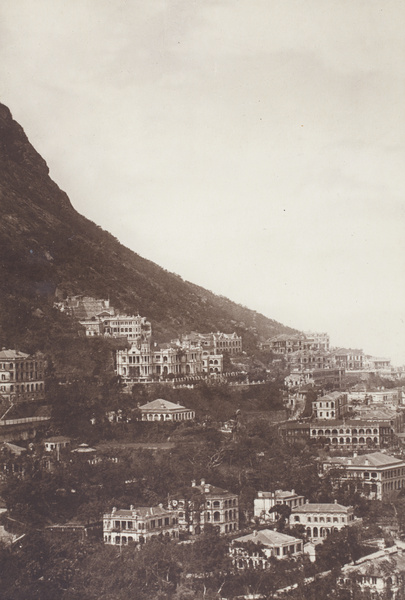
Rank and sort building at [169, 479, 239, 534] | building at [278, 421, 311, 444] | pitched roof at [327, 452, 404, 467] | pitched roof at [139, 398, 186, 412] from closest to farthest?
1. building at [169, 479, 239, 534]
2. pitched roof at [327, 452, 404, 467]
3. pitched roof at [139, 398, 186, 412]
4. building at [278, 421, 311, 444]

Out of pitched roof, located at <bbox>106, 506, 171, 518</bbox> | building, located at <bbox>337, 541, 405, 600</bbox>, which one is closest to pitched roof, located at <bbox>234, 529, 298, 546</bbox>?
building, located at <bbox>337, 541, 405, 600</bbox>

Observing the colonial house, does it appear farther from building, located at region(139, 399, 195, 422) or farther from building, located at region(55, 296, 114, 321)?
building, located at region(55, 296, 114, 321)

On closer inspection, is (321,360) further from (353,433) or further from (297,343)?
(353,433)

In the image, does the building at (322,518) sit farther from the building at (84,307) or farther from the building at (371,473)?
the building at (84,307)

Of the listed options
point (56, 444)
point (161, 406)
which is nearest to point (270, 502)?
point (161, 406)

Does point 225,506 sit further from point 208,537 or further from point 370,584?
point 370,584
